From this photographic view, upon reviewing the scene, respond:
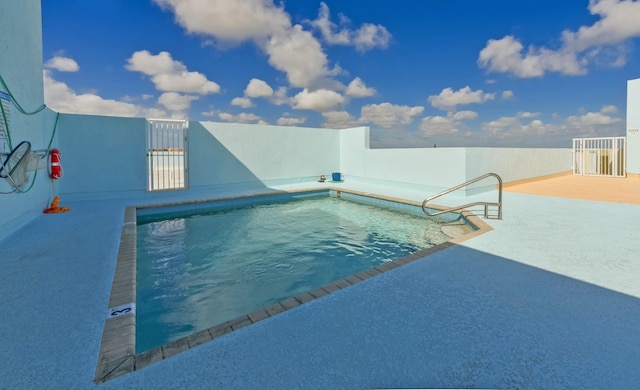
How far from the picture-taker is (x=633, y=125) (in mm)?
10156

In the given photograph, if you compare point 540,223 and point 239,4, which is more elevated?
point 239,4

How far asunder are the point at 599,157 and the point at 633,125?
71.8 inches

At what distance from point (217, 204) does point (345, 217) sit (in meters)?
3.24

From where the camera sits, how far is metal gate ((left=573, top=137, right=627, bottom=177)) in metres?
10.8

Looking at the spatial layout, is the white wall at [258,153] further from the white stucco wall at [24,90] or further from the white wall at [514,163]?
the white wall at [514,163]

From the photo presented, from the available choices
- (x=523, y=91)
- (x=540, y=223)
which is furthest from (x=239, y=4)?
(x=523, y=91)

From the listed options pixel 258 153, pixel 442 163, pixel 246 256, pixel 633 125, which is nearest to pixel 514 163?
pixel 442 163

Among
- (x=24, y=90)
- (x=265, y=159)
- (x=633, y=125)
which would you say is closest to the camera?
(x=24, y=90)

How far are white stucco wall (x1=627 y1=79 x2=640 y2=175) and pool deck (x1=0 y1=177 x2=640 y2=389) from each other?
1045 cm

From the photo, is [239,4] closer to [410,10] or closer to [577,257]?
[410,10]

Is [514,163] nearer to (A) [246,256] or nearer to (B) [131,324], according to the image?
(A) [246,256]

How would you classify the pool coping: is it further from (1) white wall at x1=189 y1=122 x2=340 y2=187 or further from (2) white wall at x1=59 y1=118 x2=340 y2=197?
(1) white wall at x1=189 y1=122 x2=340 y2=187

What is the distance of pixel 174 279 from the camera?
10.5ft

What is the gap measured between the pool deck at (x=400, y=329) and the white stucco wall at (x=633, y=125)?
10.5 metres
